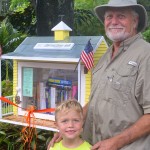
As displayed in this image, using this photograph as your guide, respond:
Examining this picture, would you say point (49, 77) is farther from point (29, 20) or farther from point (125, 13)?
point (29, 20)

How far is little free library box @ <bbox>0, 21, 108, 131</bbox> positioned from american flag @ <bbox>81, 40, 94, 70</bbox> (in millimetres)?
100

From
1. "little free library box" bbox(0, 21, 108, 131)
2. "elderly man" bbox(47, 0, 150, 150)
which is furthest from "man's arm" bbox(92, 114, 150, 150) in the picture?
"little free library box" bbox(0, 21, 108, 131)

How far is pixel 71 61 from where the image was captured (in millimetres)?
3631

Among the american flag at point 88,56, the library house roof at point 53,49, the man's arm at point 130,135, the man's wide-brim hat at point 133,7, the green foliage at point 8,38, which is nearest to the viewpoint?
the man's arm at point 130,135

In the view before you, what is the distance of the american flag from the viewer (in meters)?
3.49

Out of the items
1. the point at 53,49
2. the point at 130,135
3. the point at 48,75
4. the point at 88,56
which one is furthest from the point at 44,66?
the point at 130,135

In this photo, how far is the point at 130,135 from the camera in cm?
236

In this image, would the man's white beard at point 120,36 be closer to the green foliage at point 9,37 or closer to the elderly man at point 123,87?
the elderly man at point 123,87

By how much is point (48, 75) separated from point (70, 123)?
161 cm

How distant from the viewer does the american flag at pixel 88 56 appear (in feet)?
11.4

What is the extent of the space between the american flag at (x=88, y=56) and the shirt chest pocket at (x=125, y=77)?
1021 mm

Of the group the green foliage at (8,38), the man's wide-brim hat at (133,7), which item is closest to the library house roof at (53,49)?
the man's wide-brim hat at (133,7)

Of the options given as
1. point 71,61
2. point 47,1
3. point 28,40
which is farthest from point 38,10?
point 71,61

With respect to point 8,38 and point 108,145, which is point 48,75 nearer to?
point 108,145
